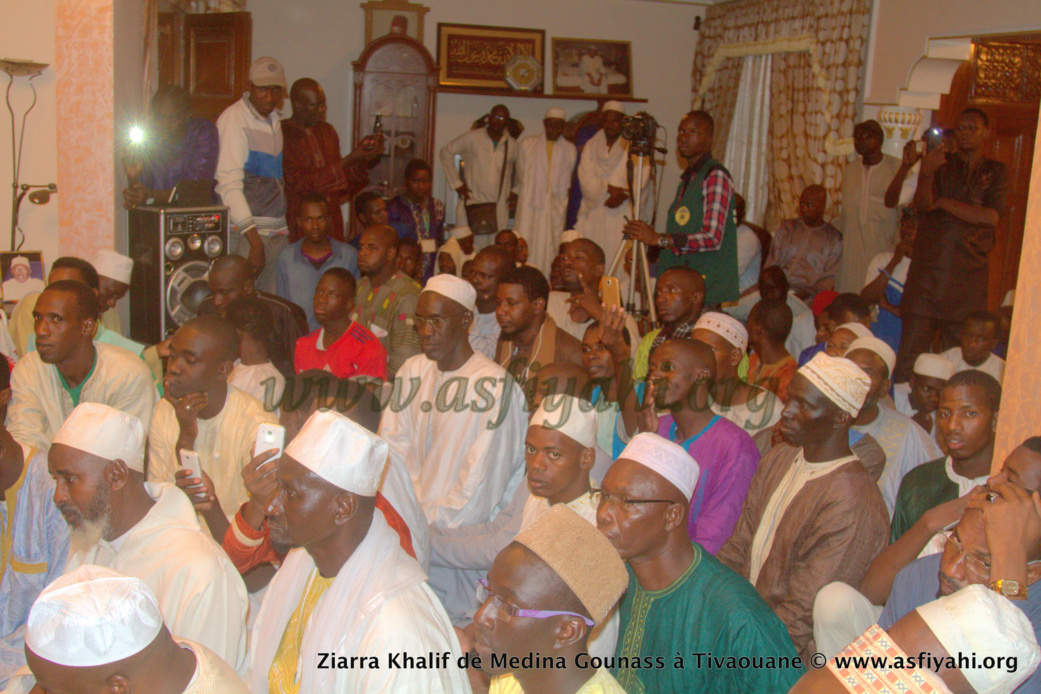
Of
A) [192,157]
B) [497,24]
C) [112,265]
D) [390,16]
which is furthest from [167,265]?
[497,24]

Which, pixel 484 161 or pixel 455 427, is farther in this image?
pixel 484 161

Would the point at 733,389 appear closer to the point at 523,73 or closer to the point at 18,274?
the point at 18,274

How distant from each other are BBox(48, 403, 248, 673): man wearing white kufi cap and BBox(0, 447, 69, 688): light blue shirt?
34cm

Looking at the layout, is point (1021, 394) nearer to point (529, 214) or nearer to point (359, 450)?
point (359, 450)

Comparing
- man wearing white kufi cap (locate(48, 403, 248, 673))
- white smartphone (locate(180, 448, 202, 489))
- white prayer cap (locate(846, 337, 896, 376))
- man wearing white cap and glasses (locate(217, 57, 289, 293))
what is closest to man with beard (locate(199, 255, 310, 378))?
man wearing white cap and glasses (locate(217, 57, 289, 293))

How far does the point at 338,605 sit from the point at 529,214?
759cm

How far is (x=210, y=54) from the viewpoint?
681cm

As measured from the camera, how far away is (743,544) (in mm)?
3008

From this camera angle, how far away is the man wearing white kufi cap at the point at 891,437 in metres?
3.44

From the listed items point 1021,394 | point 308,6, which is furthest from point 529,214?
point 1021,394

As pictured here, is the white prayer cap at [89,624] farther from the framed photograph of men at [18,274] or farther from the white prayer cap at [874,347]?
the framed photograph of men at [18,274]

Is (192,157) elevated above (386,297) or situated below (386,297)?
above

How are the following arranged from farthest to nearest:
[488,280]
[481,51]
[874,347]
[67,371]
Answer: [481,51] → [488,280] → [874,347] → [67,371]

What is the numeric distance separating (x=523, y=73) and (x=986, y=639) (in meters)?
9.07
